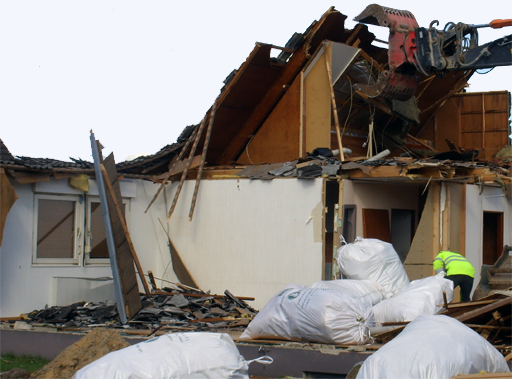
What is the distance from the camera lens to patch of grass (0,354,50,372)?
6.72 meters

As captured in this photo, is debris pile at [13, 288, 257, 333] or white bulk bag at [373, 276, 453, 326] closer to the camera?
white bulk bag at [373, 276, 453, 326]

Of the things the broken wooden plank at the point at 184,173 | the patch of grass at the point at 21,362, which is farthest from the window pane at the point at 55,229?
the patch of grass at the point at 21,362

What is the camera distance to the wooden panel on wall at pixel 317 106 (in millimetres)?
10727

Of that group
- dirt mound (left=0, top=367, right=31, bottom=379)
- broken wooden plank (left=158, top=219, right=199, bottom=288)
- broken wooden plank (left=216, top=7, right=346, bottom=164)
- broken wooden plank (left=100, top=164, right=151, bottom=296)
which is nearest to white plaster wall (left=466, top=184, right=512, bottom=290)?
broken wooden plank (left=216, top=7, right=346, bottom=164)

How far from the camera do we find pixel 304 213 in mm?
9578

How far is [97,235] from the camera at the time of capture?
1051 centimetres

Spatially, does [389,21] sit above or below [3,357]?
above

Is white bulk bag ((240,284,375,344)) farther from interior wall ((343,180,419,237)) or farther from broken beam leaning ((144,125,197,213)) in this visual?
broken beam leaning ((144,125,197,213))

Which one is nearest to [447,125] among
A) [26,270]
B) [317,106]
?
[317,106]

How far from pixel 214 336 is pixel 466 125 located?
36.6 feet

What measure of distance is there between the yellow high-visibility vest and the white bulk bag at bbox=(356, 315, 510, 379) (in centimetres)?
361

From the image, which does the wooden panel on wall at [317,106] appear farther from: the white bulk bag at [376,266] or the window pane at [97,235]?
the window pane at [97,235]

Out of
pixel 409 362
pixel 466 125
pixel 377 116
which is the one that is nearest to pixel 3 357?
pixel 409 362

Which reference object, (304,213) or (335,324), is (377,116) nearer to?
(304,213)
